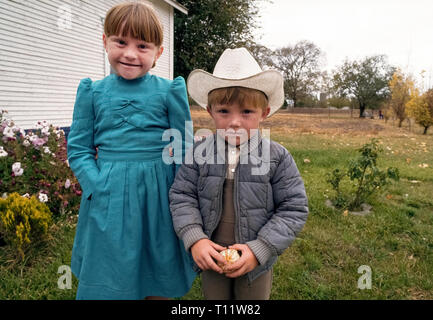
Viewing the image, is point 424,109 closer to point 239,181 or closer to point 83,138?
point 239,181

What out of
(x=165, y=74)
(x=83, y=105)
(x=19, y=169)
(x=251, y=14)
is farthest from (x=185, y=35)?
(x=83, y=105)

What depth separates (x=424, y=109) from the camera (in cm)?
1669

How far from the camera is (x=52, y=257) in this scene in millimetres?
2725

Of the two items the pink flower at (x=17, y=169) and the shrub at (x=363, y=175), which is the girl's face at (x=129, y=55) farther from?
the shrub at (x=363, y=175)

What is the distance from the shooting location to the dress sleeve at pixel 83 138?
154 centimetres

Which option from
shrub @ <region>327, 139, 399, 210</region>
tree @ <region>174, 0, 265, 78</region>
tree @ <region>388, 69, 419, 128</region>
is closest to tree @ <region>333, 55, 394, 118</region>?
tree @ <region>388, 69, 419, 128</region>

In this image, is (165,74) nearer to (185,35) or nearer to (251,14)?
(185,35)

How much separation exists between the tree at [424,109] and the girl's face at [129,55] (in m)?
19.2

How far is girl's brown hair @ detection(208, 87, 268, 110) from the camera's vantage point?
141cm

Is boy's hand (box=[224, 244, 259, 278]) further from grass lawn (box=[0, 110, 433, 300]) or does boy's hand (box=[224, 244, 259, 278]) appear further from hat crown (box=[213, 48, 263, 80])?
grass lawn (box=[0, 110, 433, 300])

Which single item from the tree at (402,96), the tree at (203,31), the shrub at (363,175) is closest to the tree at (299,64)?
the tree at (402,96)

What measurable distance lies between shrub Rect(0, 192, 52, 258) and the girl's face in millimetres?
1730

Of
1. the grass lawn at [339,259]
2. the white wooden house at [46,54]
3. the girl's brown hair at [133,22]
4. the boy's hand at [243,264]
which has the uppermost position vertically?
the white wooden house at [46,54]

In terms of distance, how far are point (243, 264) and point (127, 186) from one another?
27.9 inches
